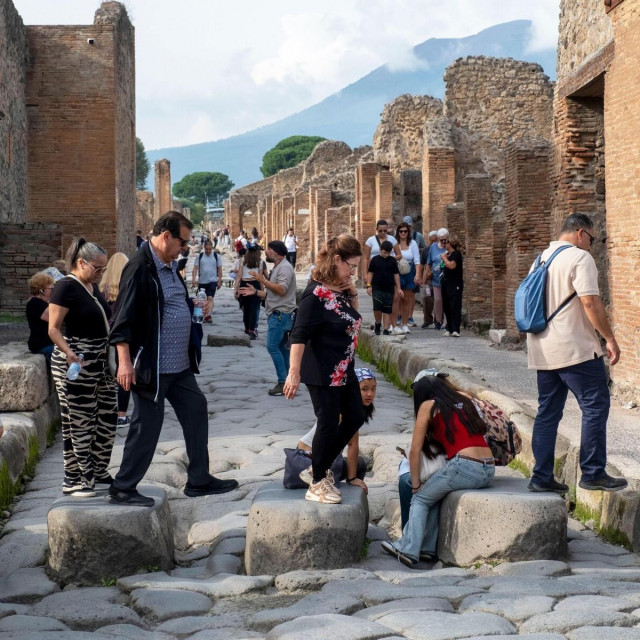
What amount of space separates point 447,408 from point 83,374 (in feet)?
7.10

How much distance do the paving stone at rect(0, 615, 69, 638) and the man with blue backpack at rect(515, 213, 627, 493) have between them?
2.57 meters

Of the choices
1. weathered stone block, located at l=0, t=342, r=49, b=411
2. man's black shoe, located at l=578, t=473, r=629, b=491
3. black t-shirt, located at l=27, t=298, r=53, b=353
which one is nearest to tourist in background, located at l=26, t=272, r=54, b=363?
black t-shirt, located at l=27, t=298, r=53, b=353

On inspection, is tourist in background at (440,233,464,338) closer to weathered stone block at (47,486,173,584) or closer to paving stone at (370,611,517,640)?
weathered stone block at (47,486,173,584)

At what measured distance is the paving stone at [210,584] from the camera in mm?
4590

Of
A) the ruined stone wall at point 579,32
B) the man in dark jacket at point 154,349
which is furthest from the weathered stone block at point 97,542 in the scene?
the ruined stone wall at point 579,32

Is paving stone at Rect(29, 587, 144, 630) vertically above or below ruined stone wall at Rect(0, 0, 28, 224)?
below

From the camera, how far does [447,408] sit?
5.16 meters

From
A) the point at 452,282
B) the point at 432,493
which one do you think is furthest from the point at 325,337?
the point at 452,282

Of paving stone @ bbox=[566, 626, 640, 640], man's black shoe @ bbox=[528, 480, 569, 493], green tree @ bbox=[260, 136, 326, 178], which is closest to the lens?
paving stone @ bbox=[566, 626, 640, 640]

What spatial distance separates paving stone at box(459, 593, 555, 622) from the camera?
13.2 ft

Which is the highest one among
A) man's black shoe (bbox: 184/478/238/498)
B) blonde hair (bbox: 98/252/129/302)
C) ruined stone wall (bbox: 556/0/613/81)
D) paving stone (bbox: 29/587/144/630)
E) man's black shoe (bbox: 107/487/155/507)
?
ruined stone wall (bbox: 556/0/613/81)

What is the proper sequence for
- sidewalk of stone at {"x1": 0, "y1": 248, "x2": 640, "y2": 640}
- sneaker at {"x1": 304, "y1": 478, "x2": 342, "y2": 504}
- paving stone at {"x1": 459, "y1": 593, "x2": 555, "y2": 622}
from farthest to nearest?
sneaker at {"x1": 304, "y1": 478, "x2": 342, "y2": 504} < paving stone at {"x1": 459, "y1": 593, "x2": 555, "y2": 622} < sidewalk of stone at {"x1": 0, "y1": 248, "x2": 640, "y2": 640}

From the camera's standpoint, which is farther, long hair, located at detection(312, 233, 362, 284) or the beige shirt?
the beige shirt

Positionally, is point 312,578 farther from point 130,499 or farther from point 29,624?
point 29,624
